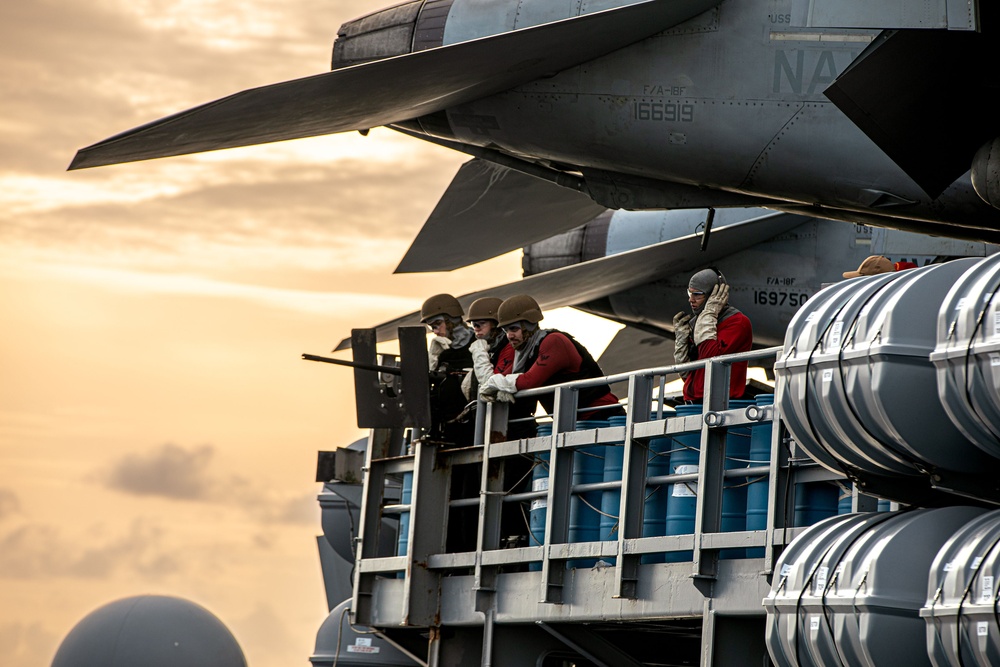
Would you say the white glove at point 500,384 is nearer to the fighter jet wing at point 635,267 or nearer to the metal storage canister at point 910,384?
the metal storage canister at point 910,384

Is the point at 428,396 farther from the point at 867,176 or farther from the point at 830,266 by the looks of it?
the point at 830,266

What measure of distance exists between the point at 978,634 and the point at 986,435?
3.03ft

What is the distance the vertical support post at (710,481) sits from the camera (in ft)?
30.9

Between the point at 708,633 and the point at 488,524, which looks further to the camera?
the point at 488,524

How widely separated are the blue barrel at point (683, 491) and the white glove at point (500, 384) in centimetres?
164

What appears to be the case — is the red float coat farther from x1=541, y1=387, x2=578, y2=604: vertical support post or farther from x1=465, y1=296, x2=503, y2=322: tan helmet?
x1=465, y1=296, x2=503, y2=322: tan helmet

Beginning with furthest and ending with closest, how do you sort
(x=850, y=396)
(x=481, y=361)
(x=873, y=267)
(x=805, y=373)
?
(x=481, y=361) < (x=873, y=267) < (x=805, y=373) < (x=850, y=396)

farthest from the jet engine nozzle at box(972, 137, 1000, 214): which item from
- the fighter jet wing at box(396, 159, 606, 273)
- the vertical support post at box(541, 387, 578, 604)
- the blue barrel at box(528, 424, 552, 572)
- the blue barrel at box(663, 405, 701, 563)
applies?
the fighter jet wing at box(396, 159, 606, 273)

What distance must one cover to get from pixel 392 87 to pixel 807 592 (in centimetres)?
491

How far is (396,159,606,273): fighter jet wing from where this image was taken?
14.1 m

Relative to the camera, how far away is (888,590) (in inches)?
284

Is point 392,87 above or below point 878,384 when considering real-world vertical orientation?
above

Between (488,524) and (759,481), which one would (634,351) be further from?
(759,481)

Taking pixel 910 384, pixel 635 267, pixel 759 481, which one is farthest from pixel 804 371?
pixel 635 267
